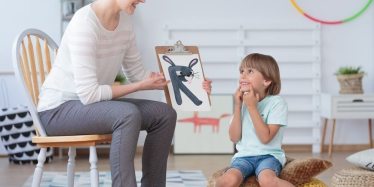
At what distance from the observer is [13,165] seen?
496 centimetres

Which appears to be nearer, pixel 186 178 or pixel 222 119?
pixel 186 178

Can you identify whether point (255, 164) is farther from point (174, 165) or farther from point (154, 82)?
point (174, 165)

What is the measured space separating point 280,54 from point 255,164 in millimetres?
3348

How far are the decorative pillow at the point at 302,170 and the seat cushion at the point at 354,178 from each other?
363 mm

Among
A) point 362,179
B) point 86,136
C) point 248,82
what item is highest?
point 248,82

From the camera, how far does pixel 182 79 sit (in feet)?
9.15

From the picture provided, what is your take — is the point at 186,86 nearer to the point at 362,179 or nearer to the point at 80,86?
the point at 80,86

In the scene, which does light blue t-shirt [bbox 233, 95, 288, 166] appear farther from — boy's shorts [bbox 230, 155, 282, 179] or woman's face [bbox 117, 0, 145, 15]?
woman's face [bbox 117, 0, 145, 15]

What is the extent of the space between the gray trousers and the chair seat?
0.02 meters

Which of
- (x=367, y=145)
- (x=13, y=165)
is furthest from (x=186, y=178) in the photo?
(x=367, y=145)

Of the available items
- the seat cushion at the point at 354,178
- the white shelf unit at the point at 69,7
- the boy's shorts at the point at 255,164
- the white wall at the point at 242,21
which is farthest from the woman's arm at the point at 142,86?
the white wall at the point at 242,21

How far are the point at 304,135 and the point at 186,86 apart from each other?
128 inches

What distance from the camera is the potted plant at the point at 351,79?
214 inches

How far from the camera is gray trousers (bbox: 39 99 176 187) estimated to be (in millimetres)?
2469
